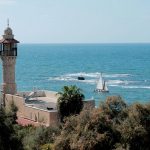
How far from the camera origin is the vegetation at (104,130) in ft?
79.4

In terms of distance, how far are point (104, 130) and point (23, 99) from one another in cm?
1525

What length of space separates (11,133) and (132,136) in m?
6.25

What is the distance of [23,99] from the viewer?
1527 inches

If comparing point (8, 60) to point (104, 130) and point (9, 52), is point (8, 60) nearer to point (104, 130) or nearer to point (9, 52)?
point (9, 52)

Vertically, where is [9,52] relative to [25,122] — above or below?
above

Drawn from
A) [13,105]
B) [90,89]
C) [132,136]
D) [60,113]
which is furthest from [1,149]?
[90,89]

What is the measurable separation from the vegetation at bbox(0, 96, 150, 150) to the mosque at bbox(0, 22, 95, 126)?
8836mm

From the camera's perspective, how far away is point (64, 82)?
330ft

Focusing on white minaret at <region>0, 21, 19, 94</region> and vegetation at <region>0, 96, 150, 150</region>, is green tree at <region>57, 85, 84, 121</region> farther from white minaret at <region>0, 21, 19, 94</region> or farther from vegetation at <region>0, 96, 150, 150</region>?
white minaret at <region>0, 21, 19, 94</region>

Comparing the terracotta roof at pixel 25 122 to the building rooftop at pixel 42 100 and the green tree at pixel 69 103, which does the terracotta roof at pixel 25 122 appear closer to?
the building rooftop at pixel 42 100

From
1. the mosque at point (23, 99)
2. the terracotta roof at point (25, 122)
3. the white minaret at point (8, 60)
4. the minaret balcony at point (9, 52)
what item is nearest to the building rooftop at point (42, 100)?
the mosque at point (23, 99)

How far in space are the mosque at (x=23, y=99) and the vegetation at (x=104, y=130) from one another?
8.84 metres

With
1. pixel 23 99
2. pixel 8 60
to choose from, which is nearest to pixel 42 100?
pixel 23 99

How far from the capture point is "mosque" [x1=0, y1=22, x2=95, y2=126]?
3548 centimetres
